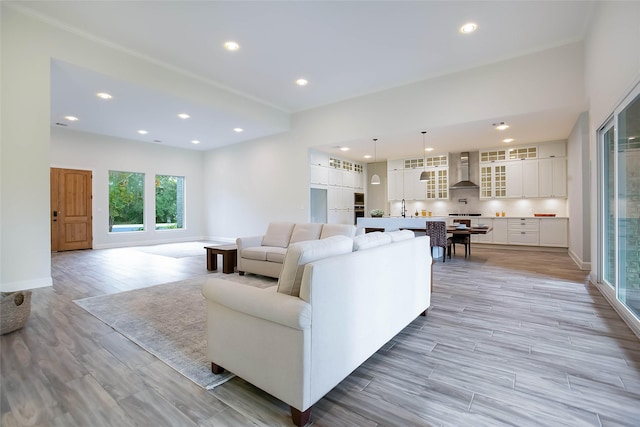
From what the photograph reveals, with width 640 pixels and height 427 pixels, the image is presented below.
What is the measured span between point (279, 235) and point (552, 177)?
287 inches

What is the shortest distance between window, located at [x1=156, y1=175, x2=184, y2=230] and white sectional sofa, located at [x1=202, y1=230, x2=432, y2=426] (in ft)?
30.6

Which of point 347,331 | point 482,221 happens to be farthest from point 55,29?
point 482,221

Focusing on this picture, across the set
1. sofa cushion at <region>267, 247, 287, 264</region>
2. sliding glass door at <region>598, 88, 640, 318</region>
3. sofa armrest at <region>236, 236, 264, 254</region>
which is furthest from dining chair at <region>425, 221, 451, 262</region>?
sofa armrest at <region>236, 236, 264, 254</region>

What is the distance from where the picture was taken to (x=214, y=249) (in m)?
5.35

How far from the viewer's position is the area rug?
84.3 inches

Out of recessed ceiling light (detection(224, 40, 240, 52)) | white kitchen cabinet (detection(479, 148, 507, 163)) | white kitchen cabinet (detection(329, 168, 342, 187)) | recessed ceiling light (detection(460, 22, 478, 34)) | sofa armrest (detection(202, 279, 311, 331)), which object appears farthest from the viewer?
white kitchen cabinet (detection(329, 168, 342, 187))

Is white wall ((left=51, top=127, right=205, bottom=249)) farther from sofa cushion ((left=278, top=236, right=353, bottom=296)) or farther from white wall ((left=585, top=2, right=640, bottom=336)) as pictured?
white wall ((left=585, top=2, right=640, bottom=336))

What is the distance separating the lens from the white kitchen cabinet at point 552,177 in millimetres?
7637

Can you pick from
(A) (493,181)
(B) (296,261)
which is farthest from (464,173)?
(B) (296,261)

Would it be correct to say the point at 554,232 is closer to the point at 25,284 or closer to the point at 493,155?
the point at 493,155

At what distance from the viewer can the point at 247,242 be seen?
16.8ft

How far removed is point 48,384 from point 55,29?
16.1 feet

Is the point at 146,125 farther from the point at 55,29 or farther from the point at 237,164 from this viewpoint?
the point at 55,29

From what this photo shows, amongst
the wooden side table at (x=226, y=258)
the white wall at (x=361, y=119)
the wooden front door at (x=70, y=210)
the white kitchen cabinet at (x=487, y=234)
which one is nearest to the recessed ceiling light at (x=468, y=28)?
the white wall at (x=361, y=119)
